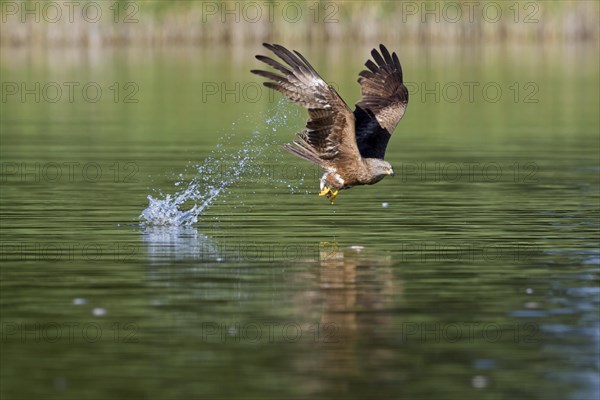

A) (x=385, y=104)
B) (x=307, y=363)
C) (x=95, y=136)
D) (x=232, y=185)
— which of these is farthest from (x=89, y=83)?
(x=307, y=363)

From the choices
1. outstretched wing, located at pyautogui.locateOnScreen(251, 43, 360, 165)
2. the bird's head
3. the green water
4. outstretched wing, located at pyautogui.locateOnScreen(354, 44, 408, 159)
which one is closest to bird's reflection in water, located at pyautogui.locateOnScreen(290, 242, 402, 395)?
the green water

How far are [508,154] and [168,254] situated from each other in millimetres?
13282

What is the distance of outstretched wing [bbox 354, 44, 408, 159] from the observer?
18406 mm

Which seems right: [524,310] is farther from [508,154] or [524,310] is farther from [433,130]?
[433,130]

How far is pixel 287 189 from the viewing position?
2211 centimetres

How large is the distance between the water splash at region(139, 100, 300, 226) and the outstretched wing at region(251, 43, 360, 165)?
2.00m

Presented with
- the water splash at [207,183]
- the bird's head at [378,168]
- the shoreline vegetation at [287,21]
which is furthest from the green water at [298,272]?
the shoreline vegetation at [287,21]

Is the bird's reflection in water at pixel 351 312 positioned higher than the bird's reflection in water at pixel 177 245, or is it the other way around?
the bird's reflection in water at pixel 177 245

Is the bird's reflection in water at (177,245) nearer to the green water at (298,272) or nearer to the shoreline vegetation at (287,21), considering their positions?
the green water at (298,272)

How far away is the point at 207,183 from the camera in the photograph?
75.3ft

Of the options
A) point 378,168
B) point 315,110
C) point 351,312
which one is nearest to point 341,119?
point 315,110

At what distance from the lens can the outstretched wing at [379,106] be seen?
725 inches

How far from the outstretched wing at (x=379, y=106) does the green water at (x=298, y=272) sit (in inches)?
40.9

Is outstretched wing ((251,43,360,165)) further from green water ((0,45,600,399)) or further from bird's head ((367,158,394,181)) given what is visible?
green water ((0,45,600,399))
